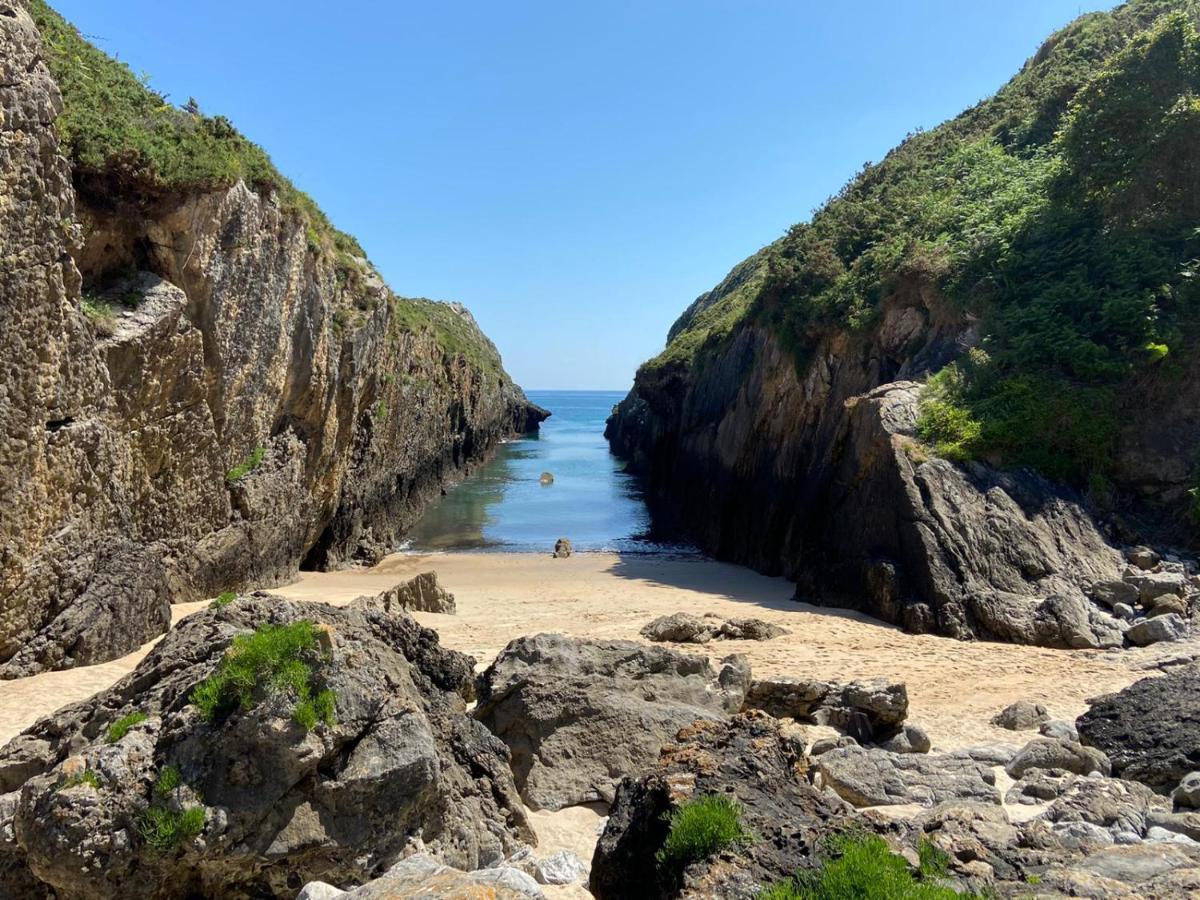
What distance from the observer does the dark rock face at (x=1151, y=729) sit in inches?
287

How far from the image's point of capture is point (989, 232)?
21453 millimetres

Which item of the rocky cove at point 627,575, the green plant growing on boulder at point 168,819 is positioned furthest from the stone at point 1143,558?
the green plant growing on boulder at point 168,819

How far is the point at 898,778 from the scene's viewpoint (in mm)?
7125

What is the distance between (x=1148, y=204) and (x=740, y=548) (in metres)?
14.1

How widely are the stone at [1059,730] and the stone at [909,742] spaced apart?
50.0 inches

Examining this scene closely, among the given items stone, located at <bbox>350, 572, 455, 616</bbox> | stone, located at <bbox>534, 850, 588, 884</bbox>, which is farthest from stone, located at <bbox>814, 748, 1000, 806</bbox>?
stone, located at <bbox>350, 572, 455, 616</bbox>

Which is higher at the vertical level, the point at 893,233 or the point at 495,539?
the point at 893,233

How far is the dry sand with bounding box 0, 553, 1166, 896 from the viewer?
921 cm

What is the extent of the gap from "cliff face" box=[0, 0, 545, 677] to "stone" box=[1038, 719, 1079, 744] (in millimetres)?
11701

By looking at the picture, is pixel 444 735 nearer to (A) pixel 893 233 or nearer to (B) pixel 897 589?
(B) pixel 897 589

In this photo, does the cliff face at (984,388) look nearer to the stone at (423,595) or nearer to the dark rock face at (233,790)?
the stone at (423,595)

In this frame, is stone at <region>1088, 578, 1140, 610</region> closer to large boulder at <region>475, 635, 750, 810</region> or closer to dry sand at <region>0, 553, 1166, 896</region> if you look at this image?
dry sand at <region>0, 553, 1166, 896</region>

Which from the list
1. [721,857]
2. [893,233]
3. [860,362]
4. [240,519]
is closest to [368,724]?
[721,857]

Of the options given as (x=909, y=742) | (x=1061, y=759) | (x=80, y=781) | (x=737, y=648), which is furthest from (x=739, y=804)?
(x=737, y=648)
